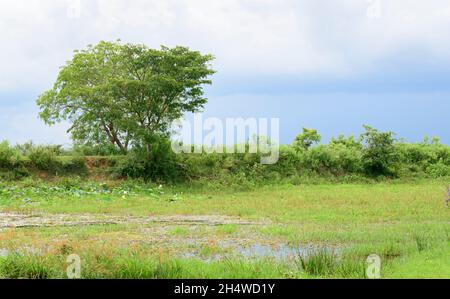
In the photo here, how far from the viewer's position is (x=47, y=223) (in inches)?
604

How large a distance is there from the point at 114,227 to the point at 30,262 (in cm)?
538

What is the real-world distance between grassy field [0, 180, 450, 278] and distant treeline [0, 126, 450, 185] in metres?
1.67

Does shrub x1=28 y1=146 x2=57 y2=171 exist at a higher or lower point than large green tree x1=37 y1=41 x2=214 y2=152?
lower

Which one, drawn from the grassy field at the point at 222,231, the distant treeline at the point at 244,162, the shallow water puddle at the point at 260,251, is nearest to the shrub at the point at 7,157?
the distant treeline at the point at 244,162

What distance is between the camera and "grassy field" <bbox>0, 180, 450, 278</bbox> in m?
9.10

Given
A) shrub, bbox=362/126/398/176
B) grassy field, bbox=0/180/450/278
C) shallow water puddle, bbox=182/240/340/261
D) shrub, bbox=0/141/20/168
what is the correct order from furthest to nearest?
shrub, bbox=362/126/398/176 < shrub, bbox=0/141/20/168 < shallow water puddle, bbox=182/240/340/261 < grassy field, bbox=0/180/450/278

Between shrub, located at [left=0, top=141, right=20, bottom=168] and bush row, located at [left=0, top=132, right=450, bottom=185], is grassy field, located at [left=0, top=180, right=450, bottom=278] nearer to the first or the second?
bush row, located at [left=0, top=132, right=450, bottom=185]

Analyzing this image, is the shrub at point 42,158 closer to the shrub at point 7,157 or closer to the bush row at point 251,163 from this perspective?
the bush row at point 251,163

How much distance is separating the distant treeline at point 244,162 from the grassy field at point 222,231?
167 cm

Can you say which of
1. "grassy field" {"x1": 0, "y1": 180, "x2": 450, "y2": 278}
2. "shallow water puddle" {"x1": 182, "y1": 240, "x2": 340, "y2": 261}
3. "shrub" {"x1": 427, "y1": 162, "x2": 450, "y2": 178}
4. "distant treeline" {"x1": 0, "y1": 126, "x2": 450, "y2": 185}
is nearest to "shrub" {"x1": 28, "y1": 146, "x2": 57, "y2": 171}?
"distant treeline" {"x1": 0, "y1": 126, "x2": 450, "y2": 185}

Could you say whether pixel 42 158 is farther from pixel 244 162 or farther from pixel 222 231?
pixel 222 231

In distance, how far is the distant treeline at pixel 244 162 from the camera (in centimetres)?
2511
